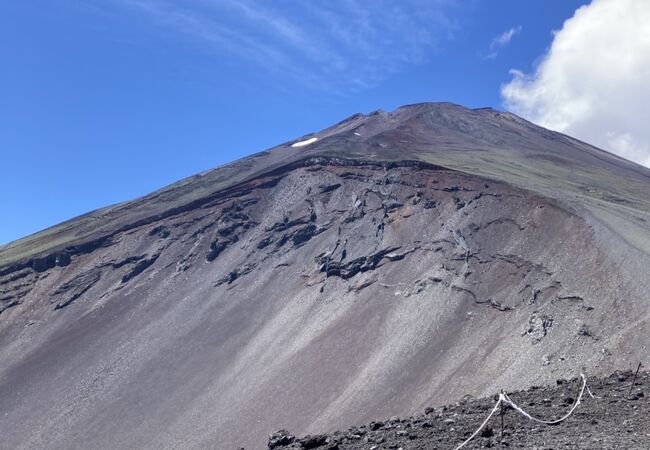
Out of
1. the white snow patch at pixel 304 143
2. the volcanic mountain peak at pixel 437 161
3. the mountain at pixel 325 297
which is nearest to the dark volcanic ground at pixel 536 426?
the mountain at pixel 325 297

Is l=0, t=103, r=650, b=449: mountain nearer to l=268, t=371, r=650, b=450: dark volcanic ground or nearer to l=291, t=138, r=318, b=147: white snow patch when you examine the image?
l=268, t=371, r=650, b=450: dark volcanic ground

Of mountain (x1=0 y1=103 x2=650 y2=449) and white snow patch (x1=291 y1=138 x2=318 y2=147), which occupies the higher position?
white snow patch (x1=291 y1=138 x2=318 y2=147)

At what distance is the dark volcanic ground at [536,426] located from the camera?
1130cm

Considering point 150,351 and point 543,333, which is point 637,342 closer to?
point 543,333

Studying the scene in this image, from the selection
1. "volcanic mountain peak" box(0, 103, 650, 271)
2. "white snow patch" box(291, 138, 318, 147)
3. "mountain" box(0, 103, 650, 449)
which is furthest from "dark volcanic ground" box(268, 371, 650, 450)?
"white snow patch" box(291, 138, 318, 147)

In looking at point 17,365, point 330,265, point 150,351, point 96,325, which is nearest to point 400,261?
point 330,265

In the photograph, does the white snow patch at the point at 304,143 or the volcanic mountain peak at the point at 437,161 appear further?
the white snow patch at the point at 304,143

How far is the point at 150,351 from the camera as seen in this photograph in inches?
1870

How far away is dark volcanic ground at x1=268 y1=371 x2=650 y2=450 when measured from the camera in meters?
11.3

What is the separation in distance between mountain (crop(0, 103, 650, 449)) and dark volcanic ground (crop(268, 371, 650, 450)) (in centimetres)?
918

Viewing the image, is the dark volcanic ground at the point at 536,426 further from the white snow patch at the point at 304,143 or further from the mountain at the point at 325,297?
the white snow patch at the point at 304,143

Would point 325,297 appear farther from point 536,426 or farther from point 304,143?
point 304,143

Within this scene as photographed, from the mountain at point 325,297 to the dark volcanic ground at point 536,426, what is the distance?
918 centimetres

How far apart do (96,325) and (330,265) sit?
20.7 metres
